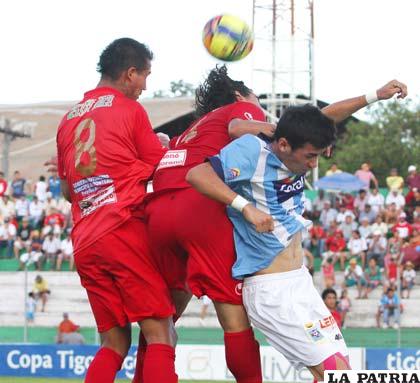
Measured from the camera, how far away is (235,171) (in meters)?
6.15

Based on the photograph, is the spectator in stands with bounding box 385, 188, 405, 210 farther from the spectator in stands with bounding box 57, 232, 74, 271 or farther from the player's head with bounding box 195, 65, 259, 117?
the player's head with bounding box 195, 65, 259, 117

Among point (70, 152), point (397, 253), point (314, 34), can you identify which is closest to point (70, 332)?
point (397, 253)

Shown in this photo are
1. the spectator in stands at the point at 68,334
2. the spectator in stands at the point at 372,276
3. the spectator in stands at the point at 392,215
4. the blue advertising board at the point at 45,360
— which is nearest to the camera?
the blue advertising board at the point at 45,360

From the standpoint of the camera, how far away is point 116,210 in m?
6.60

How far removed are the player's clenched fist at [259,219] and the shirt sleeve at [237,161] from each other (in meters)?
0.38

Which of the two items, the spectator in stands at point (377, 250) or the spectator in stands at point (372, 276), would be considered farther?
the spectator in stands at point (377, 250)

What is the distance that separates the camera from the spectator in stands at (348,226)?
22.9 metres

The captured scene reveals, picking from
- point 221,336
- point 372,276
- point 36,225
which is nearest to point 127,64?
point 221,336

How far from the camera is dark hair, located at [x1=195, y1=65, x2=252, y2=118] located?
7.12 meters

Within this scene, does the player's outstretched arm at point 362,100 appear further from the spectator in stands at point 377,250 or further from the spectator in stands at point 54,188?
the spectator in stands at point 54,188

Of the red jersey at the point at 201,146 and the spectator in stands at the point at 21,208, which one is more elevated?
the spectator in stands at the point at 21,208

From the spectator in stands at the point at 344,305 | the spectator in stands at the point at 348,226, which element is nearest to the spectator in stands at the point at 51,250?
the spectator in stands at the point at 348,226

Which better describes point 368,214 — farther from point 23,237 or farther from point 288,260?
point 288,260

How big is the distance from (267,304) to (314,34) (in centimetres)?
2797
